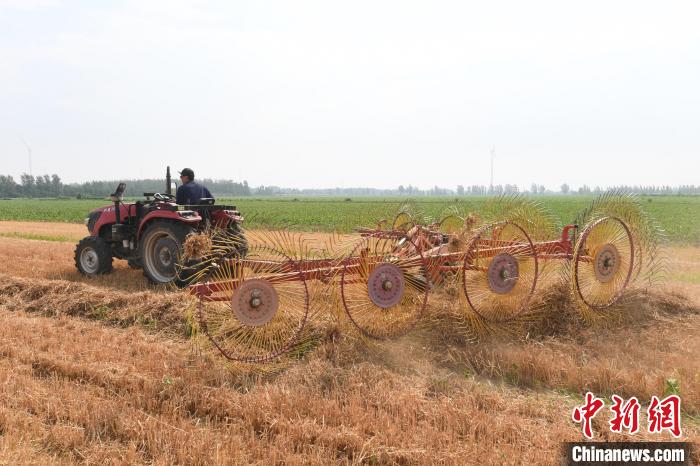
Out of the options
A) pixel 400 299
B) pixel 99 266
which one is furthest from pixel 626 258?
pixel 99 266

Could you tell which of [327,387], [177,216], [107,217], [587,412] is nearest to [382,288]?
[327,387]

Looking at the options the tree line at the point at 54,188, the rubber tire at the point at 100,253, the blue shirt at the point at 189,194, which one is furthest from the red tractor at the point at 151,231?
the tree line at the point at 54,188

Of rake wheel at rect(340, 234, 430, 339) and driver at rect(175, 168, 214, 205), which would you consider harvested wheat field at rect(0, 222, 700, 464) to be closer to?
rake wheel at rect(340, 234, 430, 339)

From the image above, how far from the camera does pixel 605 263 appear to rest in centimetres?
583

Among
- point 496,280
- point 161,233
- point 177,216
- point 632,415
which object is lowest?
point 632,415

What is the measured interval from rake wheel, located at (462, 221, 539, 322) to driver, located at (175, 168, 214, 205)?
13.5ft

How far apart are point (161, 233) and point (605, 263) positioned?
5.87 meters

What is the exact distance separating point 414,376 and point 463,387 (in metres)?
Answer: 0.42

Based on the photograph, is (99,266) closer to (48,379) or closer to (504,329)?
(48,379)

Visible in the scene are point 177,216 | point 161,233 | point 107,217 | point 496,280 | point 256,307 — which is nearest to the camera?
point 256,307

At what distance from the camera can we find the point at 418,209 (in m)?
7.46

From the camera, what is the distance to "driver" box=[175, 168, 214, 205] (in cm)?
729

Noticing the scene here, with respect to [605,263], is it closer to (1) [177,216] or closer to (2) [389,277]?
(2) [389,277]

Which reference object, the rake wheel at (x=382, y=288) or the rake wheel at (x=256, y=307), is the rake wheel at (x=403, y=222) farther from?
the rake wheel at (x=256, y=307)
